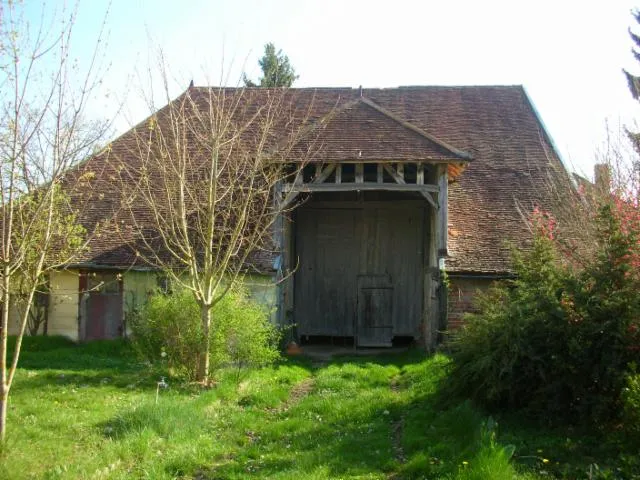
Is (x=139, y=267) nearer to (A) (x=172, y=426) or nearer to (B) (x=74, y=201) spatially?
(B) (x=74, y=201)

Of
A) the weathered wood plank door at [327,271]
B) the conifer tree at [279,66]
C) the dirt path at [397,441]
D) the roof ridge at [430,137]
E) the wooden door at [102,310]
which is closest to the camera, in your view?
the dirt path at [397,441]

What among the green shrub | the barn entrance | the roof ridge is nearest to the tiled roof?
the roof ridge

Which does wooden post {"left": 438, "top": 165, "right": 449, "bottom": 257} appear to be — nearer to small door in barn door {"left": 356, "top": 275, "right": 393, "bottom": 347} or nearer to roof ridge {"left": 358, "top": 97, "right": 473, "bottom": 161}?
roof ridge {"left": 358, "top": 97, "right": 473, "bottom": 161}

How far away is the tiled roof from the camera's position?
1399cm

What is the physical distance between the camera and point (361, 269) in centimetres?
1708

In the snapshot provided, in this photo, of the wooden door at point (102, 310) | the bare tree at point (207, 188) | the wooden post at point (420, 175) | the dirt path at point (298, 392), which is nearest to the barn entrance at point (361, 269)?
the wooden post at point (420, 175)

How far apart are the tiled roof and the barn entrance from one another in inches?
67.4

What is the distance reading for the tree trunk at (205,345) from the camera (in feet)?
33.3

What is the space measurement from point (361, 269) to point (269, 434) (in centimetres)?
947

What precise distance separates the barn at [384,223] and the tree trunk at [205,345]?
8.16 ft

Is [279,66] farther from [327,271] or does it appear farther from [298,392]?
[298,392]

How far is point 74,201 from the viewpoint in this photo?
1552 cm

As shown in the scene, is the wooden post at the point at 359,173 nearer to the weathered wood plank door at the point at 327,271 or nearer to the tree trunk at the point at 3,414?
the weathered wood plank door at the point at 327,271

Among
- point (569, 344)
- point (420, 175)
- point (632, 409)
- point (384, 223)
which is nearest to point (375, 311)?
point (384, 223)
